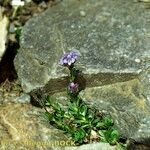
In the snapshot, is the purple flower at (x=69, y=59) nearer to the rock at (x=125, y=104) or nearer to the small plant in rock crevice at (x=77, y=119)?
the small plant in rock crevice at (x=77, y=119)

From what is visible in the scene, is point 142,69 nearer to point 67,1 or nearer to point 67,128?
point 67,128

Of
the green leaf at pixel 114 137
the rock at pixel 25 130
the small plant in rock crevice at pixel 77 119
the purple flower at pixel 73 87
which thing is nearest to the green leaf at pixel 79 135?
the small plant in rock crevice at pixel 77 119

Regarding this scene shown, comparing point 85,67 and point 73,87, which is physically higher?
point 85,67

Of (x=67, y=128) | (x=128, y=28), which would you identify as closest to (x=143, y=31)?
(x=128, y=28)

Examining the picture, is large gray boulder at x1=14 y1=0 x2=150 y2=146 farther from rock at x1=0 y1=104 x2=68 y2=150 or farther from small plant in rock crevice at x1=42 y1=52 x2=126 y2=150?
rock at x1=0 y1=104 x2=68 y2=150

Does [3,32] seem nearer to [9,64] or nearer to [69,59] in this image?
[9,64]

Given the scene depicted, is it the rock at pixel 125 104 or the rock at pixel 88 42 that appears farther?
the rock at pixel 88 42

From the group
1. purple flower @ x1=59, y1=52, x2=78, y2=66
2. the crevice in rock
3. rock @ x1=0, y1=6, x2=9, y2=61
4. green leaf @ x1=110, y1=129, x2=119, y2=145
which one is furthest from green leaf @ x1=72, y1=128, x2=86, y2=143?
rock @ x1=0, y1=6, x2=9, y2=61

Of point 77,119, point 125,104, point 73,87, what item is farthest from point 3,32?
point 125,104
